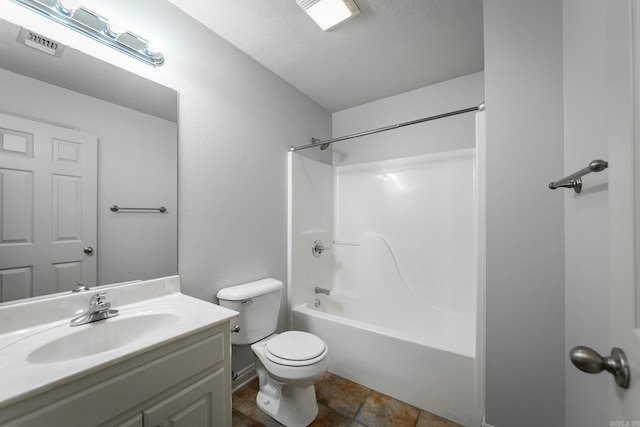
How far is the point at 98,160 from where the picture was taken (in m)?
1.10

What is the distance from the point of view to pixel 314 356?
51.7 inches

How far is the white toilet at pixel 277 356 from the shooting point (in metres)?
1.29

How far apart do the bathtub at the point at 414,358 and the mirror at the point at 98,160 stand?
123 centimetres

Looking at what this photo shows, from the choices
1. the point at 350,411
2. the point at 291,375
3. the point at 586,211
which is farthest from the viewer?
the point at 350,411

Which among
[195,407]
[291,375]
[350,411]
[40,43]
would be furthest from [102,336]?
[350,411]

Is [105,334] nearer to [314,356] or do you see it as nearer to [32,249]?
[32,249]

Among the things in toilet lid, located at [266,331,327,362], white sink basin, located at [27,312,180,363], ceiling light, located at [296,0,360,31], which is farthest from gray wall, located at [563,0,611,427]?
white sink basin, located at [27,312,180,363]

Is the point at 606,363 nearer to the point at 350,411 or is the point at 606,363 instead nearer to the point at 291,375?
the point at 291,375

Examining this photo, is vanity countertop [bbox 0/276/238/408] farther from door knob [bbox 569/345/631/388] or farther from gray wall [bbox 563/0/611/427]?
gray wall [bbox 563/0/611/427]

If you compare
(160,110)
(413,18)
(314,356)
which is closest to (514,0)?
(413,18)

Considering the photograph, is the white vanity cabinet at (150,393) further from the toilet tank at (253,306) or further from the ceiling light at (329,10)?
the ceiling light at (329,10)

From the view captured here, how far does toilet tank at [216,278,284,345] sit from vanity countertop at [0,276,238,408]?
309 millimetres

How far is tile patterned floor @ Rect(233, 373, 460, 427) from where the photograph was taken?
4.58 feet

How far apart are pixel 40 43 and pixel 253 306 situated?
1573mm
